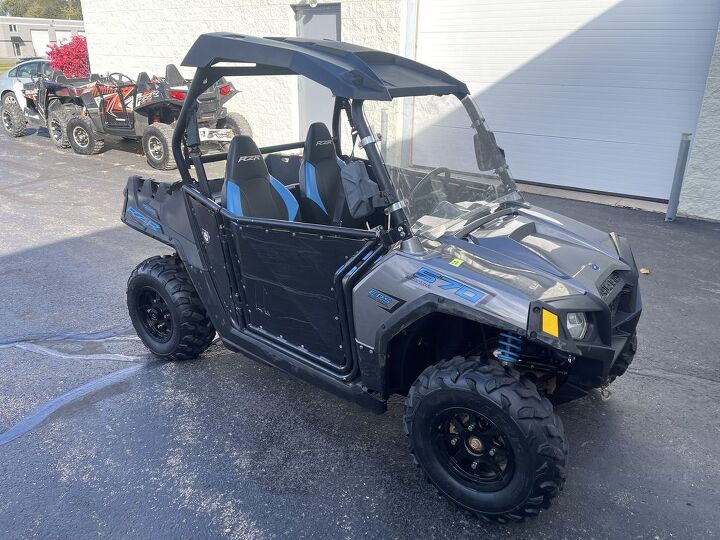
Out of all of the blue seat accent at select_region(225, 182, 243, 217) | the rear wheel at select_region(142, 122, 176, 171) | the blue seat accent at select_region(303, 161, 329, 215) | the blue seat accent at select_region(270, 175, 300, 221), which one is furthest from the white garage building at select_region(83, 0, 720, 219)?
the blue seat accent at select_region(225, 182, 243, 217)

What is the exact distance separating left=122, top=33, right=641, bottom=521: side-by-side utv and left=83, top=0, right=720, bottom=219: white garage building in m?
5.19

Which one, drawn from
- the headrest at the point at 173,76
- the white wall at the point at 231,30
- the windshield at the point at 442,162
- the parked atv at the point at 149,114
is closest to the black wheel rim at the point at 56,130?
the parked atv at the point at 149,114

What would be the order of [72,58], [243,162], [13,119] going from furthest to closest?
[72,58]
[13,119]
[243,162]

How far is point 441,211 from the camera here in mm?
2904

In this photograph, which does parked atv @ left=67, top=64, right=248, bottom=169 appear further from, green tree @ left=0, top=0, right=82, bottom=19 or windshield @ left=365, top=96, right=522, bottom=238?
green tree @ left=0, top=0, right=82, bottom=19

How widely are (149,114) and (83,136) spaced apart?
217 centimetres

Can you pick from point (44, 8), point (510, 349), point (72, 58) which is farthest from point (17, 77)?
point (44, 8)

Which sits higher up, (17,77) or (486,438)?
(17,77)

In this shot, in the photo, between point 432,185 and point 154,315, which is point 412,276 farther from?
point 154,315

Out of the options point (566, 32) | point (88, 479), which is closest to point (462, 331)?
point (88, 479)

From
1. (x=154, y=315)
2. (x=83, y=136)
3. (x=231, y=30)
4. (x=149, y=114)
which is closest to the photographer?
(x=154, y=315)

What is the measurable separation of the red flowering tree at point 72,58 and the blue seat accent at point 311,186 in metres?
14.3

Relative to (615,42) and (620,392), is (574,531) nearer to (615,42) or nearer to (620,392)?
(620,392)

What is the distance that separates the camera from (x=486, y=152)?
3.36 metres
